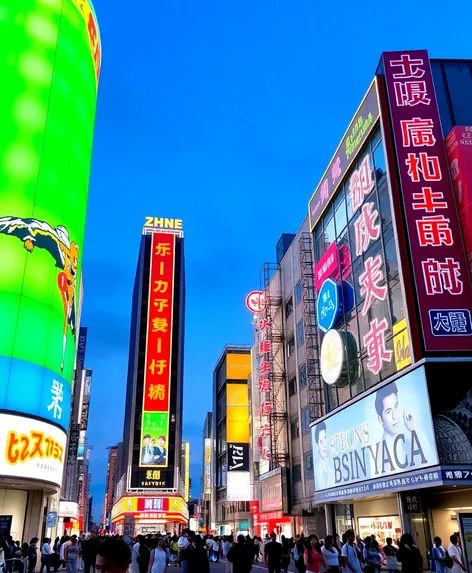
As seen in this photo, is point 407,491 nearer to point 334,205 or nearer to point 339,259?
point 339,259

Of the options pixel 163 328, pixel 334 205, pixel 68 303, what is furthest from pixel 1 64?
pixel 163 328

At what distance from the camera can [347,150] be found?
29.3 meters

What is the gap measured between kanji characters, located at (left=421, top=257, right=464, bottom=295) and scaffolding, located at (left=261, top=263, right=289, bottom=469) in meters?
26.2

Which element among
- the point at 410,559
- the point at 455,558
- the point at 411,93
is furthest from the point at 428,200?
the point at 410,559

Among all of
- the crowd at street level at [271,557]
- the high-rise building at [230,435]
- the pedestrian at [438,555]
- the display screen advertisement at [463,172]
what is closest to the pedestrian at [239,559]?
the crowd at street level at [271,557]

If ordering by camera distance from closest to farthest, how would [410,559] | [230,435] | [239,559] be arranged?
[410,559], [239,559], [230,435]

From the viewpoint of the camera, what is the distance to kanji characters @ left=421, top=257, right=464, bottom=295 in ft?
68.5

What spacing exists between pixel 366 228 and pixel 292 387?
21694 mm

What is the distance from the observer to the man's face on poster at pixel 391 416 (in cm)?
2153

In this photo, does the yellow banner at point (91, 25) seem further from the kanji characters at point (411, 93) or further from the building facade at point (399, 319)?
the kanji characters at point (411, 93)

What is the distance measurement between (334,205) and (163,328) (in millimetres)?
46728

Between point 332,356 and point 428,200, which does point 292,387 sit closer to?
point 332,356

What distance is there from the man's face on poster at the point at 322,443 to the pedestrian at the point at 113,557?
27001mm

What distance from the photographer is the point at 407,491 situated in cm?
2186
